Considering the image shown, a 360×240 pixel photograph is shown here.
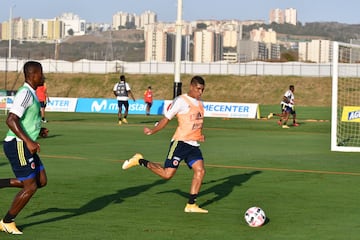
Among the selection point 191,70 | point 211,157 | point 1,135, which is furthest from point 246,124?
point 191,70

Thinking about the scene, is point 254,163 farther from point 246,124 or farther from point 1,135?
point 246,124

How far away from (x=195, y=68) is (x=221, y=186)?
79.2m

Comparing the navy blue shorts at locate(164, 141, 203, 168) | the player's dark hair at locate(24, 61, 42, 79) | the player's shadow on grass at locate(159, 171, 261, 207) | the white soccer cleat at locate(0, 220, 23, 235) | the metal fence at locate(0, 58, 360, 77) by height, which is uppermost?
the metal fence at locate(0, 58, 360, 77)

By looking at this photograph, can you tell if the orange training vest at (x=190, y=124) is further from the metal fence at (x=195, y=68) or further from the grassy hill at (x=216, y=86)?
the metal fence at (x=195, y=68)

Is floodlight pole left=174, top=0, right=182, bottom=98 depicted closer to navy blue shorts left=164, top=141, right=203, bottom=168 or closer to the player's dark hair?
navy blue shorts left=164, top=141, right=203, bottom=168

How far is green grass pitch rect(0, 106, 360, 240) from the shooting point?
37.4ft

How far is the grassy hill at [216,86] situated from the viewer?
3177 inches

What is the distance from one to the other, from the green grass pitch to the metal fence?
6339 cm

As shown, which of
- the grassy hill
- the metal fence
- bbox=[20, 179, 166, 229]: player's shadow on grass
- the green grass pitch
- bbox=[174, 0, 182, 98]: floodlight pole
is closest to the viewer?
the green grass pitch

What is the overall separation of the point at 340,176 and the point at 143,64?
3162 inches

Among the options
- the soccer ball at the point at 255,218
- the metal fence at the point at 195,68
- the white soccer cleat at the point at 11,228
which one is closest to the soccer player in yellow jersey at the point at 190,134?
the soccer ball at the point at 255,218

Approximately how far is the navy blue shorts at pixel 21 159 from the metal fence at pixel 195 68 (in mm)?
78295

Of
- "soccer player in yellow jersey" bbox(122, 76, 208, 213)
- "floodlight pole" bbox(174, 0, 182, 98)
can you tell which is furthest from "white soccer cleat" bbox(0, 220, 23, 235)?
"floodlight pole" bbox(174, 0, 182, 98)

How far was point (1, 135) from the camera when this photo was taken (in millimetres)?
28844
